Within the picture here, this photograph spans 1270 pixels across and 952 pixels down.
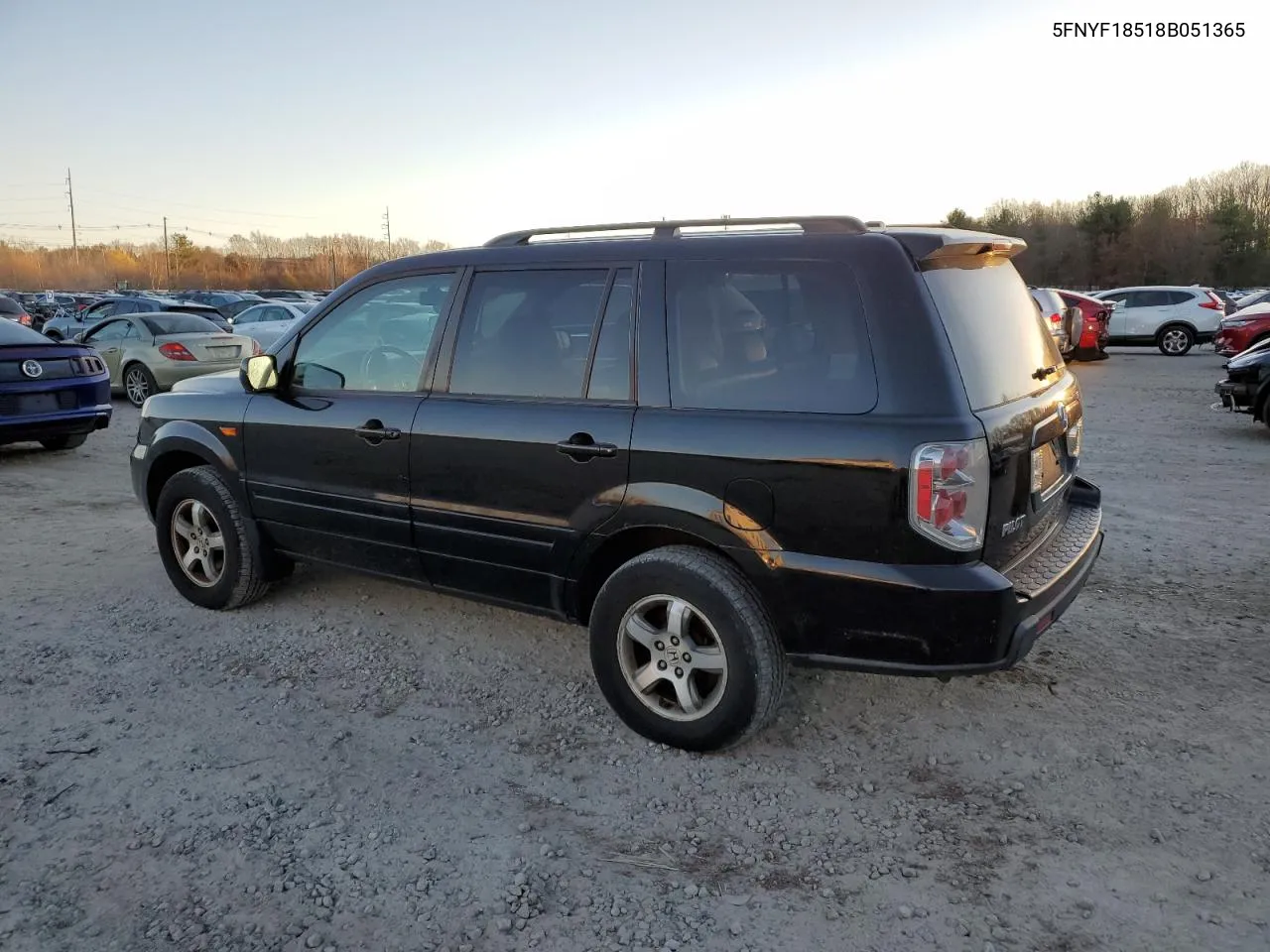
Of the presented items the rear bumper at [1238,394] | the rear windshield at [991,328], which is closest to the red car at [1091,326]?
the rear bumper at [1238,394]

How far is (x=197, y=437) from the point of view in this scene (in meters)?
4.81

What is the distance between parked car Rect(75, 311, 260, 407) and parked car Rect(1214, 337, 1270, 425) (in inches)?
501

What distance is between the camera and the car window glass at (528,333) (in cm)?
361

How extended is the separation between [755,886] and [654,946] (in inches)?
15.2

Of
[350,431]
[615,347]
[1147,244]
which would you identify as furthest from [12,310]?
[1147,244]

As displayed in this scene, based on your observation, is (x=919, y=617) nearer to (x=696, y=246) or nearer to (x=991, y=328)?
(x=991, y=328)

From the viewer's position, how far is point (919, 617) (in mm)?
2898

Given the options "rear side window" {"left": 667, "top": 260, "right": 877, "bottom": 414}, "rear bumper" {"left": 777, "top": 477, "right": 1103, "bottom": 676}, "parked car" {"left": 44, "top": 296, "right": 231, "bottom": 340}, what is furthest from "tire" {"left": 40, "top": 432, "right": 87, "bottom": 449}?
"rear bumper" {"left": 777, "top": 477, "right": 1103, "bottom": 676}

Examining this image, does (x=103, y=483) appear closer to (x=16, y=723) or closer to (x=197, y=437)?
(x=197, y=437)

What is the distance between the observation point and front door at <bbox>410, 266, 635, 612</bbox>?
3.47 metres

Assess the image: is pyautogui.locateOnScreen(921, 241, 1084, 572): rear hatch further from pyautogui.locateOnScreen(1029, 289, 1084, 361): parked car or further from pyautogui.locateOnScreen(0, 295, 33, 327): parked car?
pyautogui.locateOnScreen(0, 295, 33, 327): parked car

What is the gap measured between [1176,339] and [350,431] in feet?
80.0

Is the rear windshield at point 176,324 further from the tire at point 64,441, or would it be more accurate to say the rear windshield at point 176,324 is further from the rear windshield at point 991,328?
the rear windshield at point 991,328

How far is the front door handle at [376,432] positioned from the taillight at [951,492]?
2281 mm
